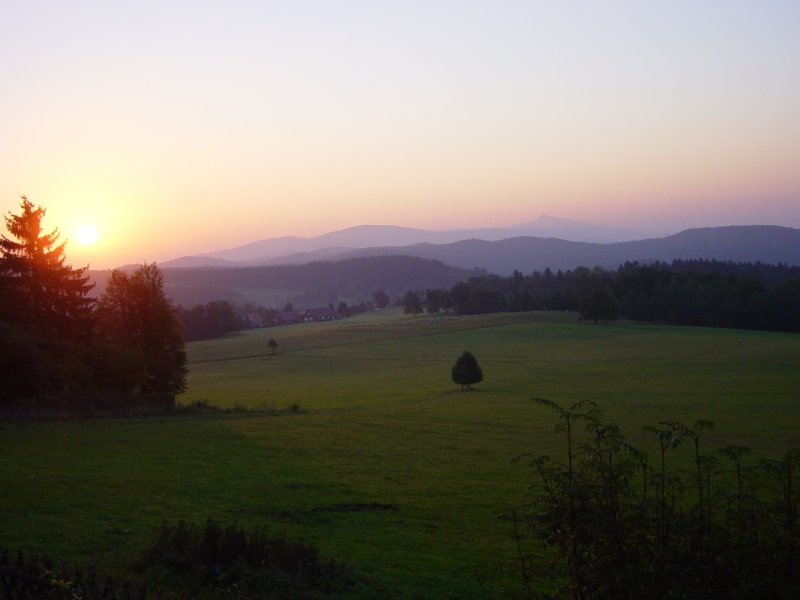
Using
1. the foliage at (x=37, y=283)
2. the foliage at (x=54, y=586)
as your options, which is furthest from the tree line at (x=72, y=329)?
the foliage at (x=54, y=586)

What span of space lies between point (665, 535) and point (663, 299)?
110m

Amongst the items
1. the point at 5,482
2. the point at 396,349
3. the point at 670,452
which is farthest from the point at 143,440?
the point at 396,349

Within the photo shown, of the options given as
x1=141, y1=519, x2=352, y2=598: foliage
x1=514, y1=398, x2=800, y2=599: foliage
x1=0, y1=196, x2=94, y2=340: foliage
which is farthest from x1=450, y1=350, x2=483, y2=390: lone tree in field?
x1=514, y1=398, x2=800, y2=599: foliage

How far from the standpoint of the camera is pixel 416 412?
35969 mm

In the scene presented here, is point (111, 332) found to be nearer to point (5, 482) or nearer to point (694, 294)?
point (5, 482)

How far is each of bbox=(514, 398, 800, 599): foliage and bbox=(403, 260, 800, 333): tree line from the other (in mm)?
93888

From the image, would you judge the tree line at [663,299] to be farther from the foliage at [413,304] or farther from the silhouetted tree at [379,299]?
the silhouetted tree at [379,299]

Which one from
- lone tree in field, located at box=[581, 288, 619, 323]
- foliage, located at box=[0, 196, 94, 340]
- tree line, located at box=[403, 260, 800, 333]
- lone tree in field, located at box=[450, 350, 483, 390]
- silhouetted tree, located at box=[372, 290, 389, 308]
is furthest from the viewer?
silhouetted tree, located at box=[372, 290, 389, 308]

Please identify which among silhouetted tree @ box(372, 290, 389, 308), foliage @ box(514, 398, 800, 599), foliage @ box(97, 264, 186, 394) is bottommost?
foliage @ box(514, 398, 800, 599)

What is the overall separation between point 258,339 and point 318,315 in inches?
2294

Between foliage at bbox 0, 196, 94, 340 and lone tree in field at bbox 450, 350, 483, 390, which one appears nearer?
foliage at bbox 0, 196, 94, 340

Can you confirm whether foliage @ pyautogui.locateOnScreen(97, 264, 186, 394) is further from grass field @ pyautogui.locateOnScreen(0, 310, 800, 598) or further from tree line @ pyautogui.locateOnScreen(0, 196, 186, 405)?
grass field @ pyautogui.locateOnScreen(0, 310, 800, 598)

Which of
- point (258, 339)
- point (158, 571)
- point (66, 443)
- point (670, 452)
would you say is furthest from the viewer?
point (258, 339)

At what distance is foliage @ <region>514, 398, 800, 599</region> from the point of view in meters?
5.23
